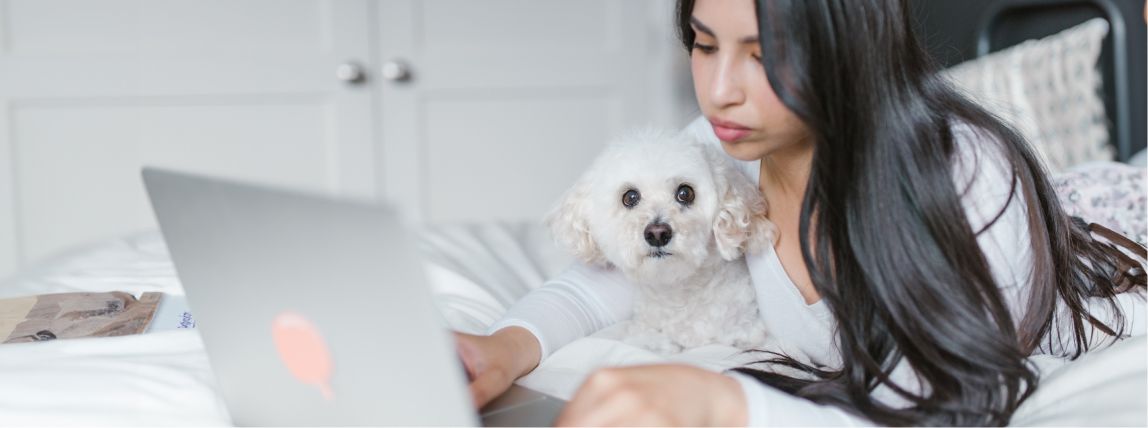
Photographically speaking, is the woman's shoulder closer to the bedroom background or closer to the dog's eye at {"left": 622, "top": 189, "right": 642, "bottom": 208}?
the dog's eye at {"left": 622, "top": 189, "right": 642, "bottom": 208}

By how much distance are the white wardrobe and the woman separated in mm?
2303

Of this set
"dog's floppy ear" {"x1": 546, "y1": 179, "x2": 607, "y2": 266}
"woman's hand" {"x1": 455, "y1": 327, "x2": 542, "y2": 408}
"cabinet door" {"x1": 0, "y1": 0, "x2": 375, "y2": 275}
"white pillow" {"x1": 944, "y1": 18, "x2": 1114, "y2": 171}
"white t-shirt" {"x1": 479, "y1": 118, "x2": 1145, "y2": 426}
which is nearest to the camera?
"white t-shirt" {"x1": 479, "y1": 118, "x2": 1145, "y2": 426}

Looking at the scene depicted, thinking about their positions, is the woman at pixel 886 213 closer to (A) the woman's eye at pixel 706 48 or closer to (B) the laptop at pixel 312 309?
(A) the woman's eye at pixel 706 48

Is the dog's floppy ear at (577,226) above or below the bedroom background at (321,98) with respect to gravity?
above

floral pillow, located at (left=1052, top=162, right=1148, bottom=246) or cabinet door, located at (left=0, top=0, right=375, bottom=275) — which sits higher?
floral pillow, located at (left=1052, top=162, right=1148, bottom=246)

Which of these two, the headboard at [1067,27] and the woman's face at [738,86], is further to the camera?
the headboard at [1067,27]

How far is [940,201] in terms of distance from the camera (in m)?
0.83

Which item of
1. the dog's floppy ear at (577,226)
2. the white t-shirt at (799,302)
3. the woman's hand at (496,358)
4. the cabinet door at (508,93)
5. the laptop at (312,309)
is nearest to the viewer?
the laptop at (312,309)

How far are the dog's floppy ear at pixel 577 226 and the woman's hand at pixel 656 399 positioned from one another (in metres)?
0.46

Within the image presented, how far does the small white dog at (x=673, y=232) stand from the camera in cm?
108

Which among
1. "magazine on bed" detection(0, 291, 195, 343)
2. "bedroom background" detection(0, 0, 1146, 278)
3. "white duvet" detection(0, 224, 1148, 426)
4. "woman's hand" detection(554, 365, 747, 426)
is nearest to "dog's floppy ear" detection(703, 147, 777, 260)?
"white duvet" detection(0, 224, 1148, 426)

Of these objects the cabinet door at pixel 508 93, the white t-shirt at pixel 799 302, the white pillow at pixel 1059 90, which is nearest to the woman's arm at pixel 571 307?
the white t-shirt at pixel 799 302

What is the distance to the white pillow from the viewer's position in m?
1.96

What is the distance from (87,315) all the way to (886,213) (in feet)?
3.12
